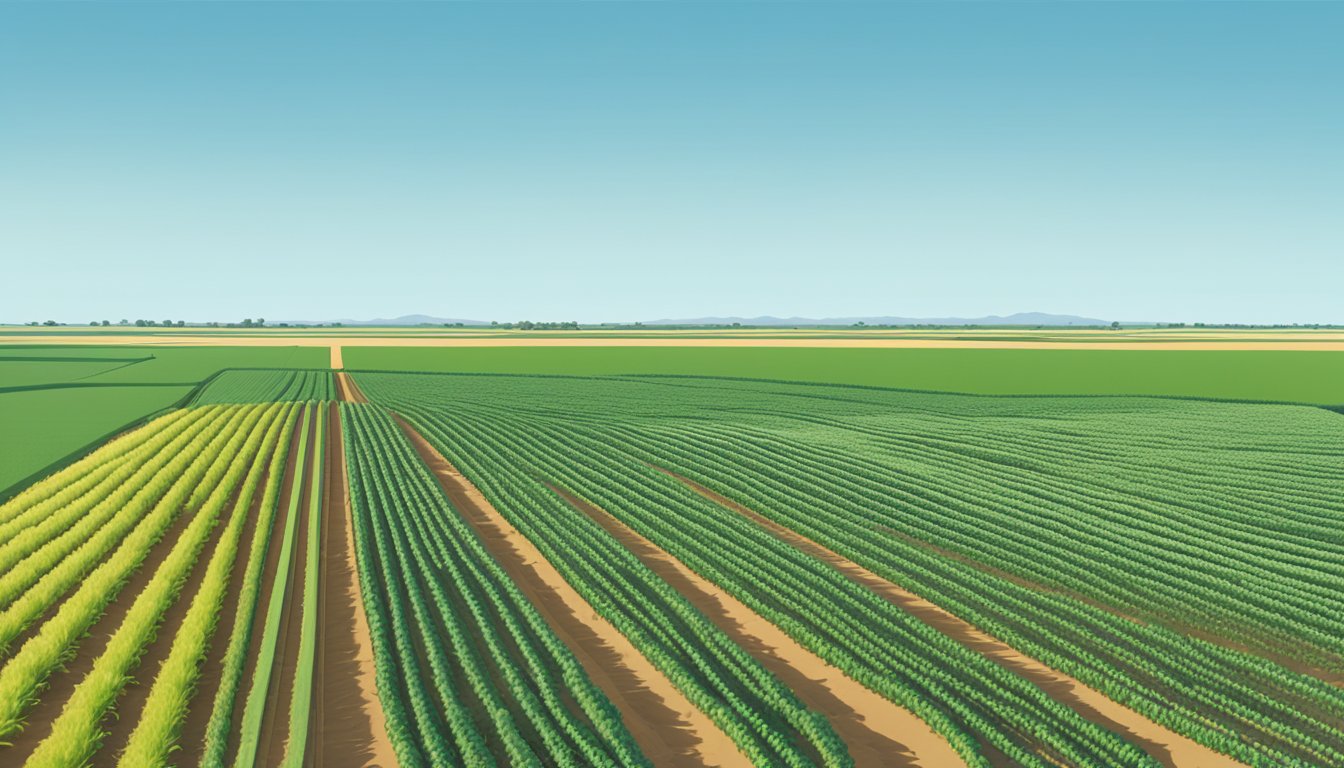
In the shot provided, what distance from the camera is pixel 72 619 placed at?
11.6 metres

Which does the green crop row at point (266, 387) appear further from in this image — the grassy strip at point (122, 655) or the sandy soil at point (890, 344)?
the sandy soil at point (890, 344)

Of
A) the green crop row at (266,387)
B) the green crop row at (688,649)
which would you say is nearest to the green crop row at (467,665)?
the green crop row at (688,649)

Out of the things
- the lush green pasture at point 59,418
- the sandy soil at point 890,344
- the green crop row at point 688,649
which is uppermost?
the sandy soil at point 890,344

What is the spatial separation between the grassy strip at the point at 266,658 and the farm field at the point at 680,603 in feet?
0.21

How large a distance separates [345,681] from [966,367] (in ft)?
218

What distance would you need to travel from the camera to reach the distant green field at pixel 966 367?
50219mm

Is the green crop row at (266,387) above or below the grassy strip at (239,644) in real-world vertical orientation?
above

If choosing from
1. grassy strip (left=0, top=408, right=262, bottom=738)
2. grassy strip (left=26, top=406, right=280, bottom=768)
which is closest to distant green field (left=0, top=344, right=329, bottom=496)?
grassy strip (left=0, top=408, right=262, bottom=738)

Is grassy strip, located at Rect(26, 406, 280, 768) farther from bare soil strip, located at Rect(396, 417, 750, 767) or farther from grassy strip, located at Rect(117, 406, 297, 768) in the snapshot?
bare soil strip, located at Rect(396, 417, 750, 767)

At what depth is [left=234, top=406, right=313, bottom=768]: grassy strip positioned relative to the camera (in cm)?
842

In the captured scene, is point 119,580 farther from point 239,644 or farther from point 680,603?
point 680,603

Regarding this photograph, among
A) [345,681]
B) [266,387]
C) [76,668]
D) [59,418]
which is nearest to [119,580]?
[76,668]

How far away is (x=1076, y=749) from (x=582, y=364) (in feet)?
231

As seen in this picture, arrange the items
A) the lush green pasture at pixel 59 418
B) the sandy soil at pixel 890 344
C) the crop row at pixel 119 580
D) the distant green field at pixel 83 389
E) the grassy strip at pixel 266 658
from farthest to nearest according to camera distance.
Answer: the sandy soil at pixel 890 344
the distant green field at pixel 83 389
the lush green pasture at pixel 59 418
the crop row at pixel 119 580
the grassy strip at pixel 266 658
